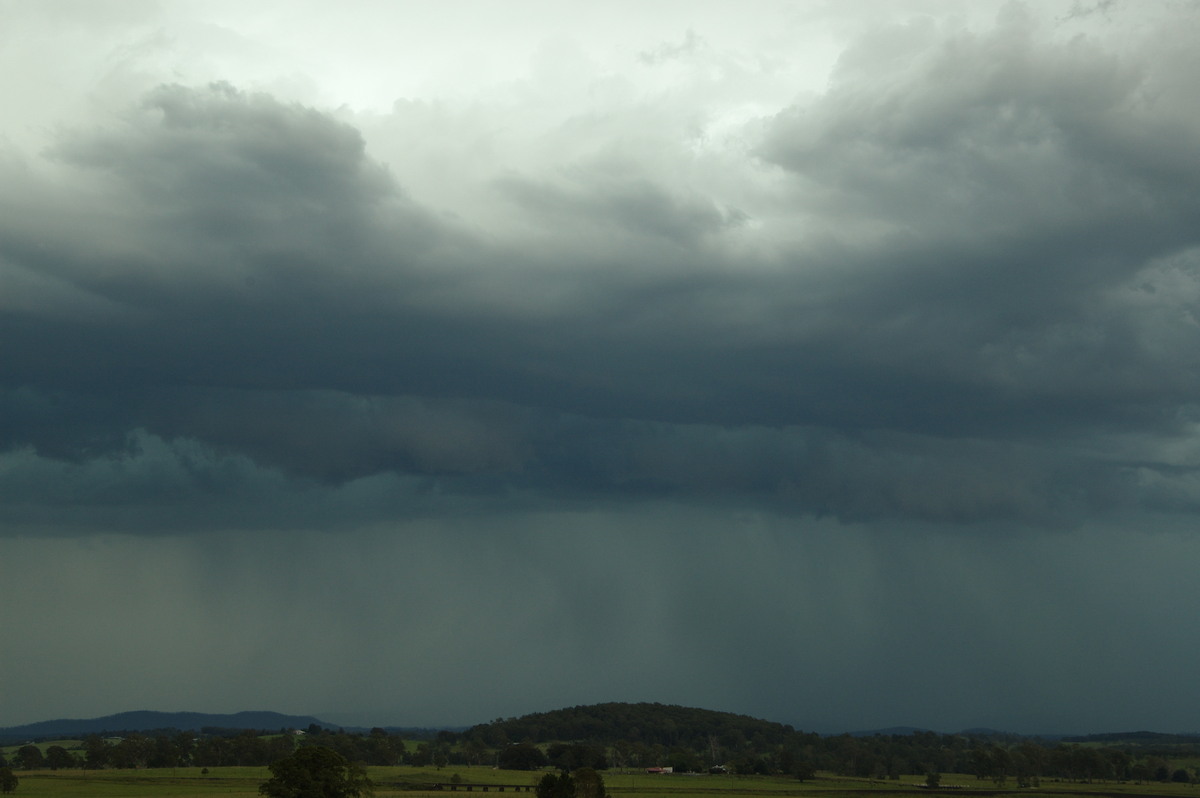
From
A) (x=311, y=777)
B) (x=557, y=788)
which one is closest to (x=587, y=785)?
(x=557, y=788)

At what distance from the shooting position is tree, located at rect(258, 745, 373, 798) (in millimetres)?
102438

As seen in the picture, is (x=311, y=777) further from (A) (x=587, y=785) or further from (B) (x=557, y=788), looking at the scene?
(A) (x=587, y=785)

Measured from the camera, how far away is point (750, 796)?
652 feet

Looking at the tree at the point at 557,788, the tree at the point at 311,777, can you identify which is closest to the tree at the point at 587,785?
the tree at the point at 557,788

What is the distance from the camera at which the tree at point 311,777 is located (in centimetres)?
10244

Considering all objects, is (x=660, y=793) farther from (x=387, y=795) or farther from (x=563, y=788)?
(x=563, y=788)

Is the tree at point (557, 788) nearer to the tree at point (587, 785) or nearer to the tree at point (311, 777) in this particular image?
the tree at point (587, 785)

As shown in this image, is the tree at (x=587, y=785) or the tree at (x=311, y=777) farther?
the tree at (x=587, y=785)

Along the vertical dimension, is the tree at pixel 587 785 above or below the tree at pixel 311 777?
below

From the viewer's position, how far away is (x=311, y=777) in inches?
4050

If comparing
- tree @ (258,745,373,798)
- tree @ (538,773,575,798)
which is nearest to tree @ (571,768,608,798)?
tree @ (538,773,575,798)

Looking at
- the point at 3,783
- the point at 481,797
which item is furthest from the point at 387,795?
the point at 3,783

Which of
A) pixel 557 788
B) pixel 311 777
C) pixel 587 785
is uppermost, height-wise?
pixel 311 777

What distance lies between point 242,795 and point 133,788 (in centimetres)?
4271
